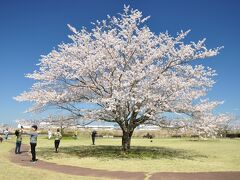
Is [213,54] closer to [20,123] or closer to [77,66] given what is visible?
[77,66]

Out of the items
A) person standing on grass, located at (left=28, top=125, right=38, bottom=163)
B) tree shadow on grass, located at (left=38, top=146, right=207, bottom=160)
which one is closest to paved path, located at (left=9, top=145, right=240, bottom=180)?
person standing on grass, located at (left=28, top=125, right=38, bottom=163)

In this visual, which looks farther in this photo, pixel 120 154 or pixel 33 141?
pixel 120 154

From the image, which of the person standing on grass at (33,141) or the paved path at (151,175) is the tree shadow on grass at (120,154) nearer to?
the person standing on grass at (33,141)

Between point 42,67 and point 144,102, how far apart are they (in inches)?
328

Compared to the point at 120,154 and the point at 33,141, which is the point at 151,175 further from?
the point at 120,154

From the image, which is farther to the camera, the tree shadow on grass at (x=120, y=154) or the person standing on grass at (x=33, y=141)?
the tree shadow on grass at (x=120, y=154)

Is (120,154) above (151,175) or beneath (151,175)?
above

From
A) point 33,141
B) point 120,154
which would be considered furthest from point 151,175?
point 120,154

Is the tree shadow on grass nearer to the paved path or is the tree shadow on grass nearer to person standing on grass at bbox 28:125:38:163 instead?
person standing on grass at bbox 28:125:38:163

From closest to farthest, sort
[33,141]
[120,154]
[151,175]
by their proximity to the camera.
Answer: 1. [151,175]
2. [33,141]
3. [120,154]

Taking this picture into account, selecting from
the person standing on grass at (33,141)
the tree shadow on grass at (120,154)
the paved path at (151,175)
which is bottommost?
the paved path at (151,175)

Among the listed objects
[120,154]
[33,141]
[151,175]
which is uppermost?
[33,141]

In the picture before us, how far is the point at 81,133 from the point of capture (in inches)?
3302

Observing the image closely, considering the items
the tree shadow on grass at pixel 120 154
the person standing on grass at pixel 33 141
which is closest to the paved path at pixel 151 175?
the person standing on grass at pixel 33 141
